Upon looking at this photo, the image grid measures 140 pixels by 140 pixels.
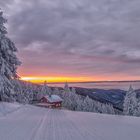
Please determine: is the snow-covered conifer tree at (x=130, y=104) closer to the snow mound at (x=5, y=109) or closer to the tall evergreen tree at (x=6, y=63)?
the tall evergreen tree at (x=6, y=63)

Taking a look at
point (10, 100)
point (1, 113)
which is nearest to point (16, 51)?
point (10, 100)

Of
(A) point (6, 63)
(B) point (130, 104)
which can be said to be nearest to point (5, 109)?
(A) point (6, 63)

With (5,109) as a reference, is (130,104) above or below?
below

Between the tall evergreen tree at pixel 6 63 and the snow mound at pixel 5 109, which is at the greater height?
the tall evergreen tree at pixel 6 63

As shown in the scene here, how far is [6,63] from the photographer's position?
30.9 metres

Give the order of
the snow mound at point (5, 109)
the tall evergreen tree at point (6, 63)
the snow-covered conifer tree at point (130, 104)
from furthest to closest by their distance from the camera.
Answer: the snow-covered conifer tree at point (130, 104), the tall evergreen tree at point (6, 63), the snow mound at point (5, 109)

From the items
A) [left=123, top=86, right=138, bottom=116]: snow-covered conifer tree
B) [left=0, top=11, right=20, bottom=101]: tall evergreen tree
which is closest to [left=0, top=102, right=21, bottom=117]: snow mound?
[left=0, top=11, right=20, bottom=101]: tall evergreen tree

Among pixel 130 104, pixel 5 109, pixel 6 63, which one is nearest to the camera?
pixel 5 109

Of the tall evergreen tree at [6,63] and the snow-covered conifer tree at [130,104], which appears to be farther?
the snow-covered conifer tree at [130,104]

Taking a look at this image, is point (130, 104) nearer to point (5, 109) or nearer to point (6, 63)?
point (6, 63)

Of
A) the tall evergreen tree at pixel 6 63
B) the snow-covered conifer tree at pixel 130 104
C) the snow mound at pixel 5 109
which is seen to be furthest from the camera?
the snow-covered conifer tree at pixel 130 104

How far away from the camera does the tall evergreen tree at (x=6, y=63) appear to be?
97.9 feet

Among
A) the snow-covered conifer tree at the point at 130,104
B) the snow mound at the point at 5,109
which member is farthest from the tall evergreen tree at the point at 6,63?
the snow-covered conifer tree at the point at 130,104

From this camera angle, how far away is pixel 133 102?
64000 mm
